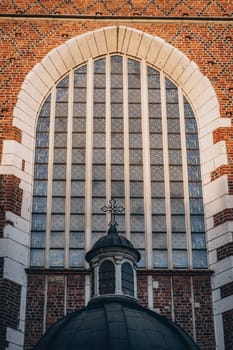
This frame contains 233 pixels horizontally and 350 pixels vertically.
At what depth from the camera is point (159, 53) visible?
635 inches

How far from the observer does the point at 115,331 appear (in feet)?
35.3

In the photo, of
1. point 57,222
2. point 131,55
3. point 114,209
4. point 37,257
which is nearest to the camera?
point 37,257

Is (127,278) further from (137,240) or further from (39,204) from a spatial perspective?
(39,204)

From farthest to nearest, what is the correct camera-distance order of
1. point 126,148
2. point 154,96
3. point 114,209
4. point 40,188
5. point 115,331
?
point 154,96 → point 126,148 → point 40,188 → point 114,209 → point 115,331

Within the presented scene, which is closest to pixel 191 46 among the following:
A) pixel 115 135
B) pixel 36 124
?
pixel 115 135

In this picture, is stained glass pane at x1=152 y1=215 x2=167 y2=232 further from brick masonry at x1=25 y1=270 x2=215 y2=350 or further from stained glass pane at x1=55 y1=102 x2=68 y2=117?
stained glass pane at x1=55 y1=102 x2=68 y2=117

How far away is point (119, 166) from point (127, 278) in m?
3.29

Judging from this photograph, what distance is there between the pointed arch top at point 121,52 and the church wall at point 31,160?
133 mm

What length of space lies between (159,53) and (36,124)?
3.24 m

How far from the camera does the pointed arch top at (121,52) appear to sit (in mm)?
15367

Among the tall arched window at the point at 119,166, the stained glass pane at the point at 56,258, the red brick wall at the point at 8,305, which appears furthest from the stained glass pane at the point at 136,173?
the red brick wall at the point at 8,305

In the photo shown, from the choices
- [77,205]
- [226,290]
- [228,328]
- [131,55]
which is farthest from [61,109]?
[228,328]

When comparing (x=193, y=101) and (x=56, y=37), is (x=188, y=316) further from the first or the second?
(x=56, y=37)

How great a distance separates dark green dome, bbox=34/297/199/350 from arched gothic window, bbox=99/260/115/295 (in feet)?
1.18
